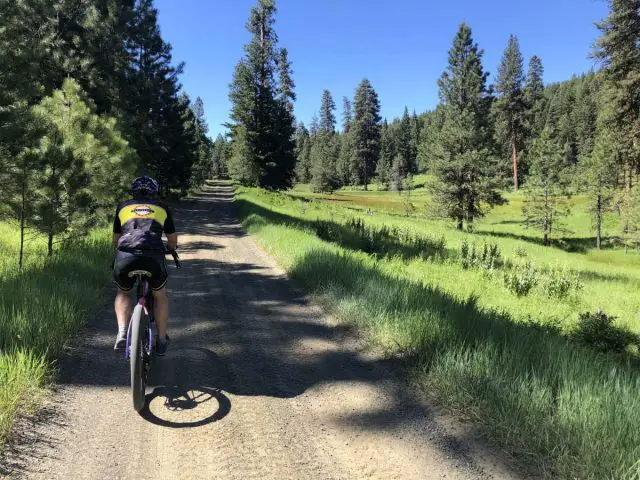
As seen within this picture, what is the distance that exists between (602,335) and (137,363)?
831 cm

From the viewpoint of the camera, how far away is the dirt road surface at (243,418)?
2902 millimetres

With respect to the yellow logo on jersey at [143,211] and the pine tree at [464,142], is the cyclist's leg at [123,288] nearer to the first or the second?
the yellow logo on jersey at [143,211]

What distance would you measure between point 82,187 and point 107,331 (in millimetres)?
6776

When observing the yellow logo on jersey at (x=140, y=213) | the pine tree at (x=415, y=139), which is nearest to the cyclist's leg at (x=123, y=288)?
the yellow logo on jersey at (x=140, y=213)

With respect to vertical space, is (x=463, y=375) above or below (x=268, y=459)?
above

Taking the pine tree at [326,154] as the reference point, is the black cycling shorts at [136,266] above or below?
below

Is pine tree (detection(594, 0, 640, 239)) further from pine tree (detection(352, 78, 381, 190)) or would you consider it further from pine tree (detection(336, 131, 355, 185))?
pine tree (detection(336, 131, 355, 185))

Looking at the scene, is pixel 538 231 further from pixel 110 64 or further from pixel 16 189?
pixel 16 189

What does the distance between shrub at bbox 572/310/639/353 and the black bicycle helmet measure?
25.5 feet

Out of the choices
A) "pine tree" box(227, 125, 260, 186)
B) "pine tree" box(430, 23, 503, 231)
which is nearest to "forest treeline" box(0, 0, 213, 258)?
"pine tree" box(227, 125, 260, 186)

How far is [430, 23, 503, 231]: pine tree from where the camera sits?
31.6 metres

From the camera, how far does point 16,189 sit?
30.5 ft

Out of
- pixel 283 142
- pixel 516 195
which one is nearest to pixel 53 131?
pixel 283 142

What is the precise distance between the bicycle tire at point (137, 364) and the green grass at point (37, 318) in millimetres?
844
